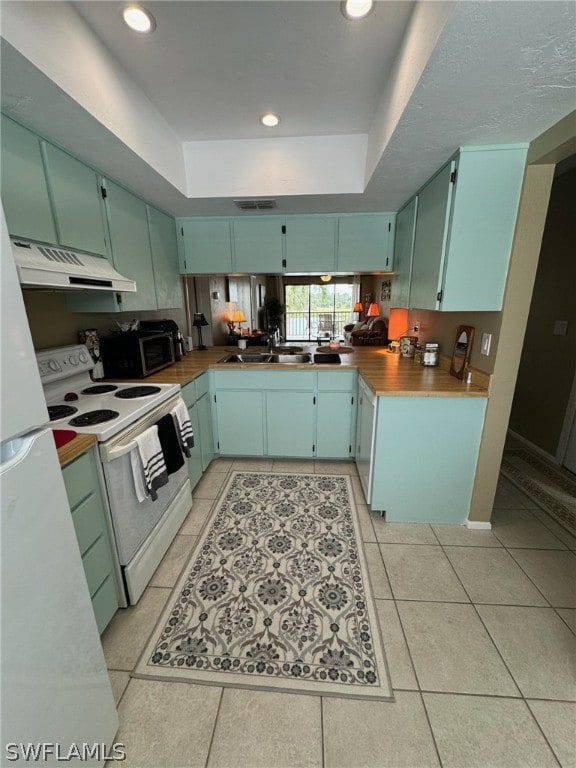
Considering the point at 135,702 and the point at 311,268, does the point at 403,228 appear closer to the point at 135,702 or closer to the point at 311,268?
the point at 311,268

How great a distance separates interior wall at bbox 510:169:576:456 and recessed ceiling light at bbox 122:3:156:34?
10.8 feet

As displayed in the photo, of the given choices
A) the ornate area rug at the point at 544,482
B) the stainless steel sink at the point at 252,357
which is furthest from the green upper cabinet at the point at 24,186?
the ornate area rug at the point at 544,482

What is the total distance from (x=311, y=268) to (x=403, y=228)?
0.82 meters

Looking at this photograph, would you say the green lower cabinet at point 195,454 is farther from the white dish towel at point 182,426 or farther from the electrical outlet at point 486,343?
the electrical outlet at point 486,343

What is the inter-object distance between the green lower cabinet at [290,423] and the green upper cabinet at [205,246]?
132 centimetres

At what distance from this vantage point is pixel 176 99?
1779 millimetres

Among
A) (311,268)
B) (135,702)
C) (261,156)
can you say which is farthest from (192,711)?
(261,156)

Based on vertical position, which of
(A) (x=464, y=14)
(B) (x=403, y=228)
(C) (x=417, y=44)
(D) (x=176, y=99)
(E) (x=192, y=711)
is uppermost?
(D) (x=176, y=99)

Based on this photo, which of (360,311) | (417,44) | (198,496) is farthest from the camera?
(360,311)

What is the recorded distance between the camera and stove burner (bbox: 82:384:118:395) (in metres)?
1.91

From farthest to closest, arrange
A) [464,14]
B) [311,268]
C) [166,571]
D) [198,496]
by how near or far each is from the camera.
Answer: [311,268], [198,496], [166,571], [464,14]

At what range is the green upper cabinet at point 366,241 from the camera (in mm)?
2746

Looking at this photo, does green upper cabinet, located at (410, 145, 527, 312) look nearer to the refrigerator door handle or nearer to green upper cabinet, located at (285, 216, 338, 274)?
green upper cabinet, located at (285, 216, 338, 274)

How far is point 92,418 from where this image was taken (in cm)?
146
